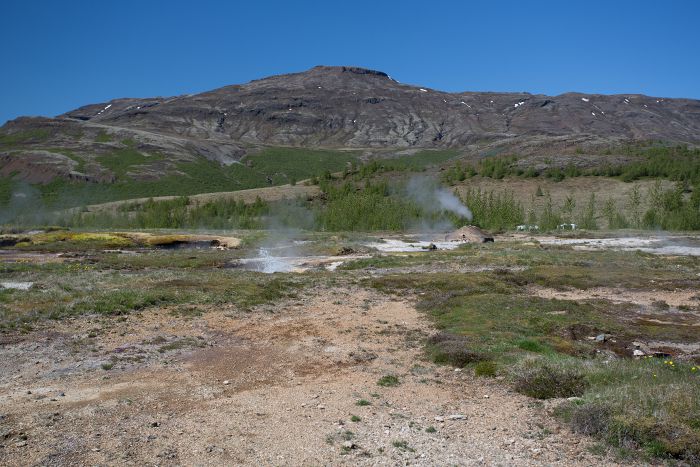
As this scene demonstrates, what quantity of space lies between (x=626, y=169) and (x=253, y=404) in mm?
105513

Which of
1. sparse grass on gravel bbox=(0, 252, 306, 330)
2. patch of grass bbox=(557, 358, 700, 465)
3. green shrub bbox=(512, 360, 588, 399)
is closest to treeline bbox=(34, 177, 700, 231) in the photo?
sparse grass on gravel bbox=(0, 252, 306, 330)

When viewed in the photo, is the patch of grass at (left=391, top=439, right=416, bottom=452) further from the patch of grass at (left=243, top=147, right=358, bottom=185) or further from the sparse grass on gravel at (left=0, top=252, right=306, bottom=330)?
the patch of grass at (left=243, top=147, right=358, bottom=185)

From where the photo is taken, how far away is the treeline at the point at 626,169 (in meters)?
98.8

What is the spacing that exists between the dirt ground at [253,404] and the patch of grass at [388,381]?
133 mm

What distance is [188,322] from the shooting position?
1978 cm

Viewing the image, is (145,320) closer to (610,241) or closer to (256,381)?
(256,381)

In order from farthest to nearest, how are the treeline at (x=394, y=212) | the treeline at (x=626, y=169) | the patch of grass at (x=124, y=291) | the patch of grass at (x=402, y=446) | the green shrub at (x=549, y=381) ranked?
the treeline at (x=626, y=169) → the treeline at (x=394, y=212) → the patch of grass at (x=124, y=291) → the green shrub at (x=549, y=381) → the patch of grass at (x=402, y=446)

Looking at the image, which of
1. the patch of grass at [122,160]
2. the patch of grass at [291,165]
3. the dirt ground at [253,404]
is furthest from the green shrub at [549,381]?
the patch of grass at [291,165]

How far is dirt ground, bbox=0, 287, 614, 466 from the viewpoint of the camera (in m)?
8.91

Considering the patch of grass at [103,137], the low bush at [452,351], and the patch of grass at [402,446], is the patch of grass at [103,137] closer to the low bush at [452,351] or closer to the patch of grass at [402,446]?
the low bush at [452,351]

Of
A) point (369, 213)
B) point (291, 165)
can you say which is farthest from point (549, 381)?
point (291, 165)

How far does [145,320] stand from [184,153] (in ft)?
567

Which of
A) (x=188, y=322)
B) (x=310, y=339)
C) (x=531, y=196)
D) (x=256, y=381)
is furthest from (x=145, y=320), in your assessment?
(x=531, y=196)

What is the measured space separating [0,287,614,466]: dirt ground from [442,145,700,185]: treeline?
302 ft
